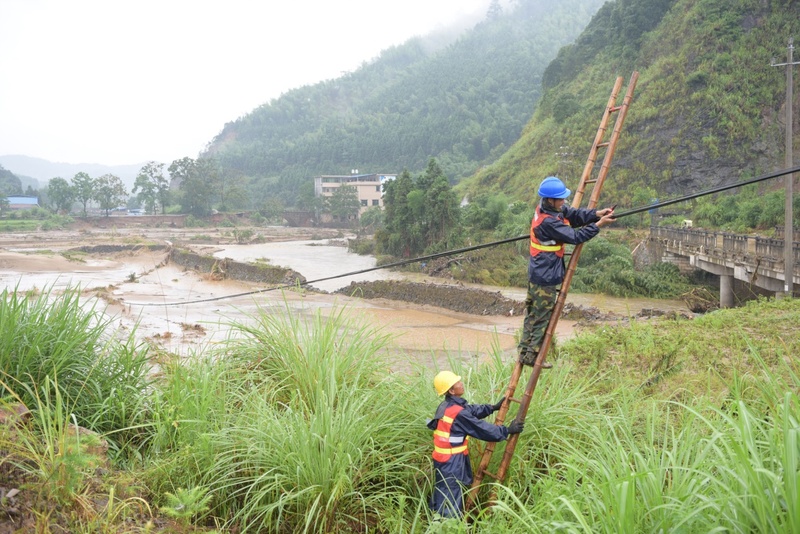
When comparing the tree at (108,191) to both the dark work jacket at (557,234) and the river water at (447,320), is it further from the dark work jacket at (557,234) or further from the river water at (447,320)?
the dark work jacket at (557,234)

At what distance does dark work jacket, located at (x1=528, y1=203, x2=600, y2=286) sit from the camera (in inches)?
130

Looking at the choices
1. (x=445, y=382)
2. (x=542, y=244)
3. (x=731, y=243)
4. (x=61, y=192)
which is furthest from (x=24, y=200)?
(x=542, y=244)

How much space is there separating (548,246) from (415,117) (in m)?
121

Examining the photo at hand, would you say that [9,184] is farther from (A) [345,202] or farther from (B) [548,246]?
(B) [548,246]

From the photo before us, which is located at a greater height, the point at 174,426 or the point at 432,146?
the point at 432,146

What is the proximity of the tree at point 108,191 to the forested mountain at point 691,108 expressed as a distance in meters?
48.2

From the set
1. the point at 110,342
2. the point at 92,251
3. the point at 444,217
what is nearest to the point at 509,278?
the point at 444,217

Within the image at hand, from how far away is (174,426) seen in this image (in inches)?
163

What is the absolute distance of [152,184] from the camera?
269 ft

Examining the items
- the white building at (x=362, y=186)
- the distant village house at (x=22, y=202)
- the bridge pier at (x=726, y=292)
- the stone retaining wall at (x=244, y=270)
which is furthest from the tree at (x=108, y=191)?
the bridge pier at (x=726, y=292)

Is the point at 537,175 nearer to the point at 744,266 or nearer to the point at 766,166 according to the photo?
the point at 766,166

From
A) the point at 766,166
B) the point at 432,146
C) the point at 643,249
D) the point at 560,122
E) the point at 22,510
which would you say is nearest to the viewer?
the point at 22,510

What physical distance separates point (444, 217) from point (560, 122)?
20.2 metres

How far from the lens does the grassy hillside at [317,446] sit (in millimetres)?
2371
